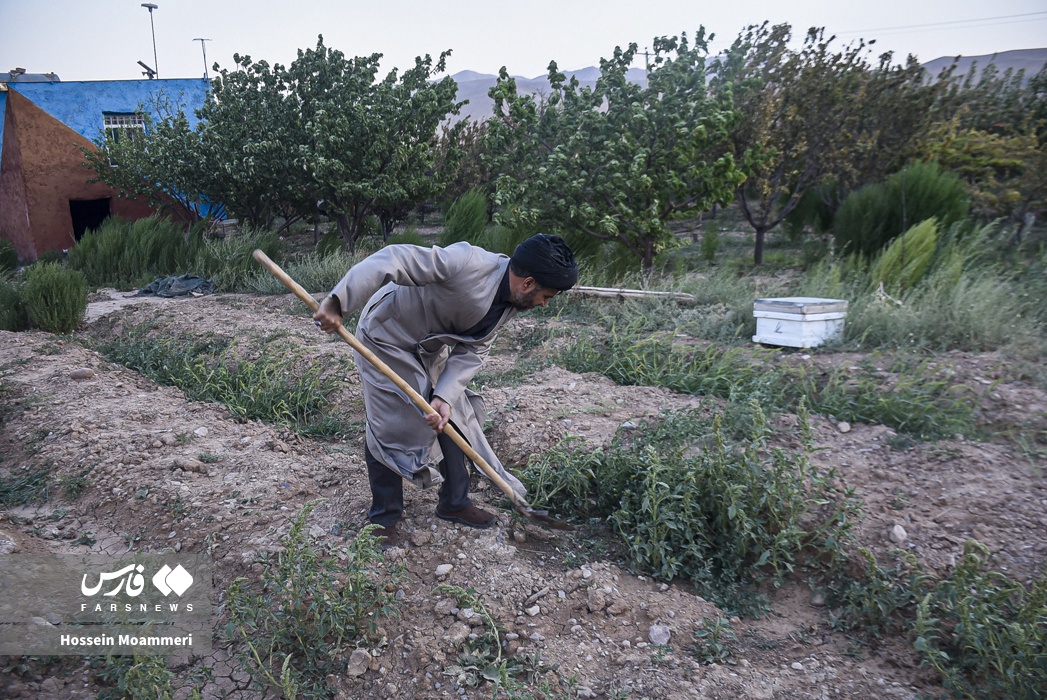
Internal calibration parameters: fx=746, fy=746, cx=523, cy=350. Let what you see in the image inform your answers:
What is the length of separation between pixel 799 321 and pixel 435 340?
3105 mm

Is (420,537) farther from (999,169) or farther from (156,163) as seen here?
(156,163)

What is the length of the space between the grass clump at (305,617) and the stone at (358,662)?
3cm

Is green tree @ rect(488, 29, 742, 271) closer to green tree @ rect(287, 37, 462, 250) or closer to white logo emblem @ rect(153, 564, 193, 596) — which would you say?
green tree @ rect(287, 37, 462, 250)

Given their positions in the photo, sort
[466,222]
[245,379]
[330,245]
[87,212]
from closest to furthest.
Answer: [245,379]
[466,222]
[330,245]
[87,212]

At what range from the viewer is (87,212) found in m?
15.4

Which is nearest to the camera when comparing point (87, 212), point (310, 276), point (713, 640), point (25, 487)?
point (713, 640)

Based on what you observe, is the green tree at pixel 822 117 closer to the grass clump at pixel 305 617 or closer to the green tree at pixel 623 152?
the green tree at pixel 623 152

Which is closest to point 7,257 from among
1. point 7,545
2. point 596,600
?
point 7,545

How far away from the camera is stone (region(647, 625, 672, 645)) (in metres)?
2.57

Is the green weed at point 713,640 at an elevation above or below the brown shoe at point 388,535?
below

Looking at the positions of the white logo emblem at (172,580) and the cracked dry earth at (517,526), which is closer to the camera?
the cracked dry earth at (517,526)

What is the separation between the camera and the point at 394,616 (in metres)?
2.60

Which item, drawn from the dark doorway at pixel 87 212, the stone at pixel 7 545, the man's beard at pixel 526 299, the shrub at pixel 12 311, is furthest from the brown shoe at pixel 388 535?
the dark doorway at pixel 87 212

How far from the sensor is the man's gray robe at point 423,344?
2764 millimetres
